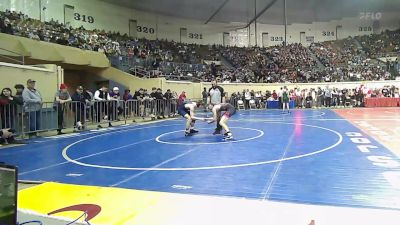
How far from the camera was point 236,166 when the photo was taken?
6168 mm

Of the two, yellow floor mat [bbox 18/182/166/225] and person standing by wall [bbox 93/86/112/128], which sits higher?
person standing by wall [bbox 93/86/112/128]

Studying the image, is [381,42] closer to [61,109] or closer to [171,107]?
[171,107]

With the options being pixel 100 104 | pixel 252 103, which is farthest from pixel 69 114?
pixel 252 103

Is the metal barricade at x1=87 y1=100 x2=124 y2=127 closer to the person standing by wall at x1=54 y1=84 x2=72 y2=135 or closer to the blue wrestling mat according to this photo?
the person standing by wall at x1=54 y1=84 x2=72 y2=135

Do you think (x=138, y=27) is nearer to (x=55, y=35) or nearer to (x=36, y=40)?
(x=55, y=35)

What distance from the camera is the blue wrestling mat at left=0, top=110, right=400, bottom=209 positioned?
14.9ft

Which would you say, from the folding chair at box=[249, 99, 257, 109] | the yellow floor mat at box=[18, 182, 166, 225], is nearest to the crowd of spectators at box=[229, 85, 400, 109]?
the folding chair at box=[249, 99, 257, 109]

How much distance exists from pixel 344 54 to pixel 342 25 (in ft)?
22.2

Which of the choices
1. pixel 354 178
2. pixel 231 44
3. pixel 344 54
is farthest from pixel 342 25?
pixel 354 178

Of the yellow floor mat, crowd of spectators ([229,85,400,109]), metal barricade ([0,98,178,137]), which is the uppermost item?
crowd of spectators ([229,85,400,109])

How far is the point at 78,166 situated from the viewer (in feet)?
21.5

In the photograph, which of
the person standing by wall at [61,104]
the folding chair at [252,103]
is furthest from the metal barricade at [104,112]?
the folding chair at [252,103]

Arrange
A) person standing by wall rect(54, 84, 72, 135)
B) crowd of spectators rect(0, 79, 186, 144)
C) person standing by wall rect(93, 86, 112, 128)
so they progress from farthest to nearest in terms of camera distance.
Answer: person standing by wall rect(93, 86, 112, 128)
person standing by wall rect(54, 84, 72, 135)
crowd of spectators rect(0, 79, 186, 144)

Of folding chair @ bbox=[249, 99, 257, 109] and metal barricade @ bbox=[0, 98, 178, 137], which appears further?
folding chair @ bbox=[249, 99, 257, 109]
